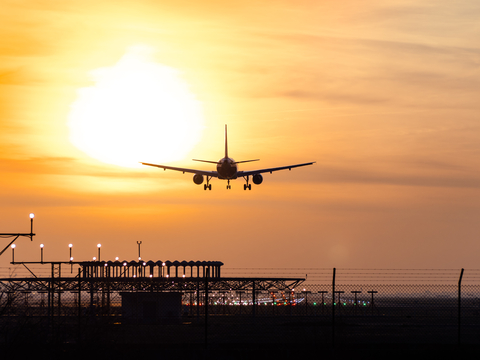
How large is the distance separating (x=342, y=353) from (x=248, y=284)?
6227 centimetres

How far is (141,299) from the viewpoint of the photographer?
7212 centimetres

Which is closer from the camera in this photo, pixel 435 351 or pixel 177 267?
pixel 435 351

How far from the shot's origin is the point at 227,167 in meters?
74.5

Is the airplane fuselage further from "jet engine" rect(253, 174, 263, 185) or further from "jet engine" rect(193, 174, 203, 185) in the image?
"jet engine" rect(193, 174, 203, 185)

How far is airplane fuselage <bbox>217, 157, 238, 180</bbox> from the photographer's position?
7438cm

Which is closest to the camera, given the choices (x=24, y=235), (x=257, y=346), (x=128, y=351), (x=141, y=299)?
(x=128, y=351)

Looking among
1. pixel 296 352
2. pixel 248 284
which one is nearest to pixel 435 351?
pixel 296 352

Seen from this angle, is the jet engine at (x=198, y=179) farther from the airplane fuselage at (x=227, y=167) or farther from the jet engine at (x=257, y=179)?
the jet engine at (x=257, y=179)

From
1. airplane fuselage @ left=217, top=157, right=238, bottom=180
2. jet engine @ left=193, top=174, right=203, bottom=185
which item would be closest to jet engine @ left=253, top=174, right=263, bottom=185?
airplane fuselage @ left=217, top=157, right=238, bottom=180

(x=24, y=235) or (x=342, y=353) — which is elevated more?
(x=24, y=235)

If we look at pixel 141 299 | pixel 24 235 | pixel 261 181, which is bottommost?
pixel 141 299

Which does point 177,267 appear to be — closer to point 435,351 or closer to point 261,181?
point 261,181

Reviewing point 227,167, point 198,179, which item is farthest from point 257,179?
point 198,179

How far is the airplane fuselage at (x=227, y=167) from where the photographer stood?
74.4m
